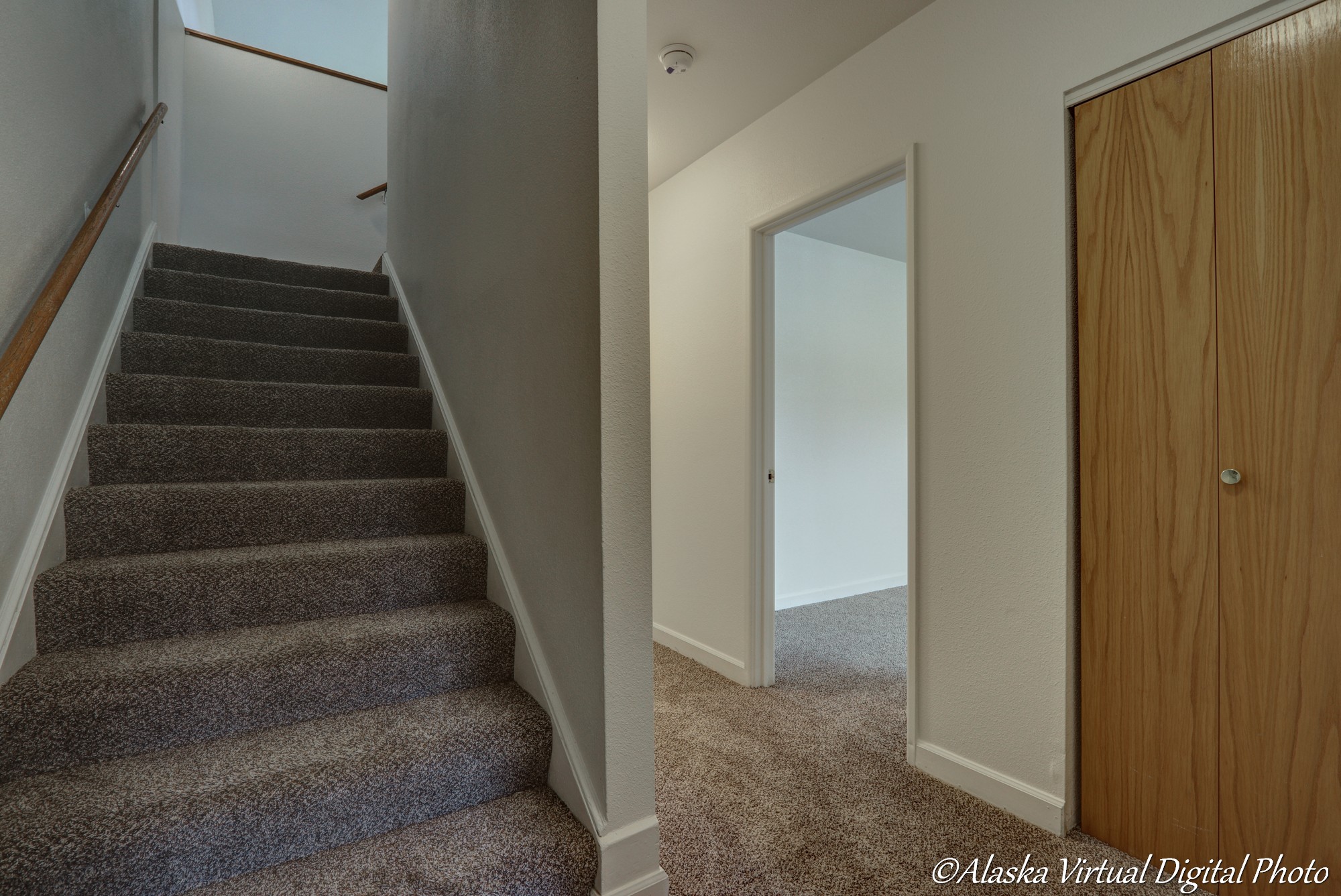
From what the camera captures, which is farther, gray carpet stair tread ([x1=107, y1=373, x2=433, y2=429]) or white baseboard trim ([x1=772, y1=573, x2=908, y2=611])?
white baseboard trim ([x1=772, y1=573, x2=908, y2=611])

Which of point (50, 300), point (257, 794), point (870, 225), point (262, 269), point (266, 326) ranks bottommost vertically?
point (257, 794)

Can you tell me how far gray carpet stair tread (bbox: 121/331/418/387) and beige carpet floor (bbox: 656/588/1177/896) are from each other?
1.67 metres

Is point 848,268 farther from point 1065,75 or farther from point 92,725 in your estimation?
point 92,725

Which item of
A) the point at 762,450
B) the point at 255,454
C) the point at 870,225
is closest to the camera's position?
the point at 255,454

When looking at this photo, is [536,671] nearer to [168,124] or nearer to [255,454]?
[255,454]

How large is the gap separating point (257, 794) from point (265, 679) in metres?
0.27

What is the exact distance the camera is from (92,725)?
1216 mm

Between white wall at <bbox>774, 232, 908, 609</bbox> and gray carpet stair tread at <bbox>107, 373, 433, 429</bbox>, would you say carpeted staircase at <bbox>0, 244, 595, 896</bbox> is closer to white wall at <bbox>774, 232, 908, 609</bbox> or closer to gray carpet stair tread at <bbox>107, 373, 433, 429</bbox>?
gray carpet stair tread at <bbox>107, 373, 433, 429</bbox>

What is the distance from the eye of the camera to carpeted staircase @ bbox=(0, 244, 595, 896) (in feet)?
3.68

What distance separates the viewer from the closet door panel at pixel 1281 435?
123 centimetres

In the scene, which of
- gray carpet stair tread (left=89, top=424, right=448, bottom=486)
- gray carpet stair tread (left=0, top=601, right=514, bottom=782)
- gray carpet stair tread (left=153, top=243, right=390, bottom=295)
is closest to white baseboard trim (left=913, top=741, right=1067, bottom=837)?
gray carpet stair tread (left=0, top=601, right=514, bottom=782)

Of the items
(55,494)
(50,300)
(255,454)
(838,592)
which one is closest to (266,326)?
(255,454)

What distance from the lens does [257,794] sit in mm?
1151

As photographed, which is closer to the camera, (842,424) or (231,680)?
(231,680)
